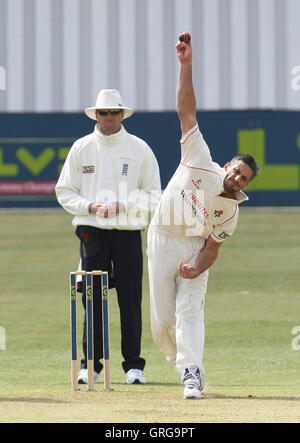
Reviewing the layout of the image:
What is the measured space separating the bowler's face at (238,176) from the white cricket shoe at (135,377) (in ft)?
5.21

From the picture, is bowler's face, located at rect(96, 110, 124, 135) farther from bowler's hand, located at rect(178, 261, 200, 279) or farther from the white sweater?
bowler's hand, located at rect(178, 261, 200, 279)

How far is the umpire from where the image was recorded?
686 cm

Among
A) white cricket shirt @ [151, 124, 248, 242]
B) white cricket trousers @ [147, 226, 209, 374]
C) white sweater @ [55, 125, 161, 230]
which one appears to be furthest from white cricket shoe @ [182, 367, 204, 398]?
white sweater @ [55, 125, 161, 230]

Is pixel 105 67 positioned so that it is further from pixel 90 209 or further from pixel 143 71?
pixel 90 209

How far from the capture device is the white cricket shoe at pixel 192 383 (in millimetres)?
5828

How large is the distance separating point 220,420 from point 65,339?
4.28 m

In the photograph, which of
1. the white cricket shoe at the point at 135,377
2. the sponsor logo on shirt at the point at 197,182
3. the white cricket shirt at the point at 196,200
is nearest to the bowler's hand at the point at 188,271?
the white cricket shirt at the point at 196,200

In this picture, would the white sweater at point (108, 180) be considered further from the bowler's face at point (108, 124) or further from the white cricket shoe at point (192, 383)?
the white cricket shoe at point (192, 383)

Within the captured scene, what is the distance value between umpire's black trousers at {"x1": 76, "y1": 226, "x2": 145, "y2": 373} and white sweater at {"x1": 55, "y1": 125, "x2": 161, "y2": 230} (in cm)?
8

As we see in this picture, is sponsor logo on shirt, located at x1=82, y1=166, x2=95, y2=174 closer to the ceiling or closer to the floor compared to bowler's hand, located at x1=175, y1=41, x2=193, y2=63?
closer to the floor

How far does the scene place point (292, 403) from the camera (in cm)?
557

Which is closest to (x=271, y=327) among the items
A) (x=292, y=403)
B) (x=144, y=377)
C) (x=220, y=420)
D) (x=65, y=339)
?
(x=65, y=339)

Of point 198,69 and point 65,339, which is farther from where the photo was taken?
point 198,69

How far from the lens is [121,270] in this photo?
6.91 m
